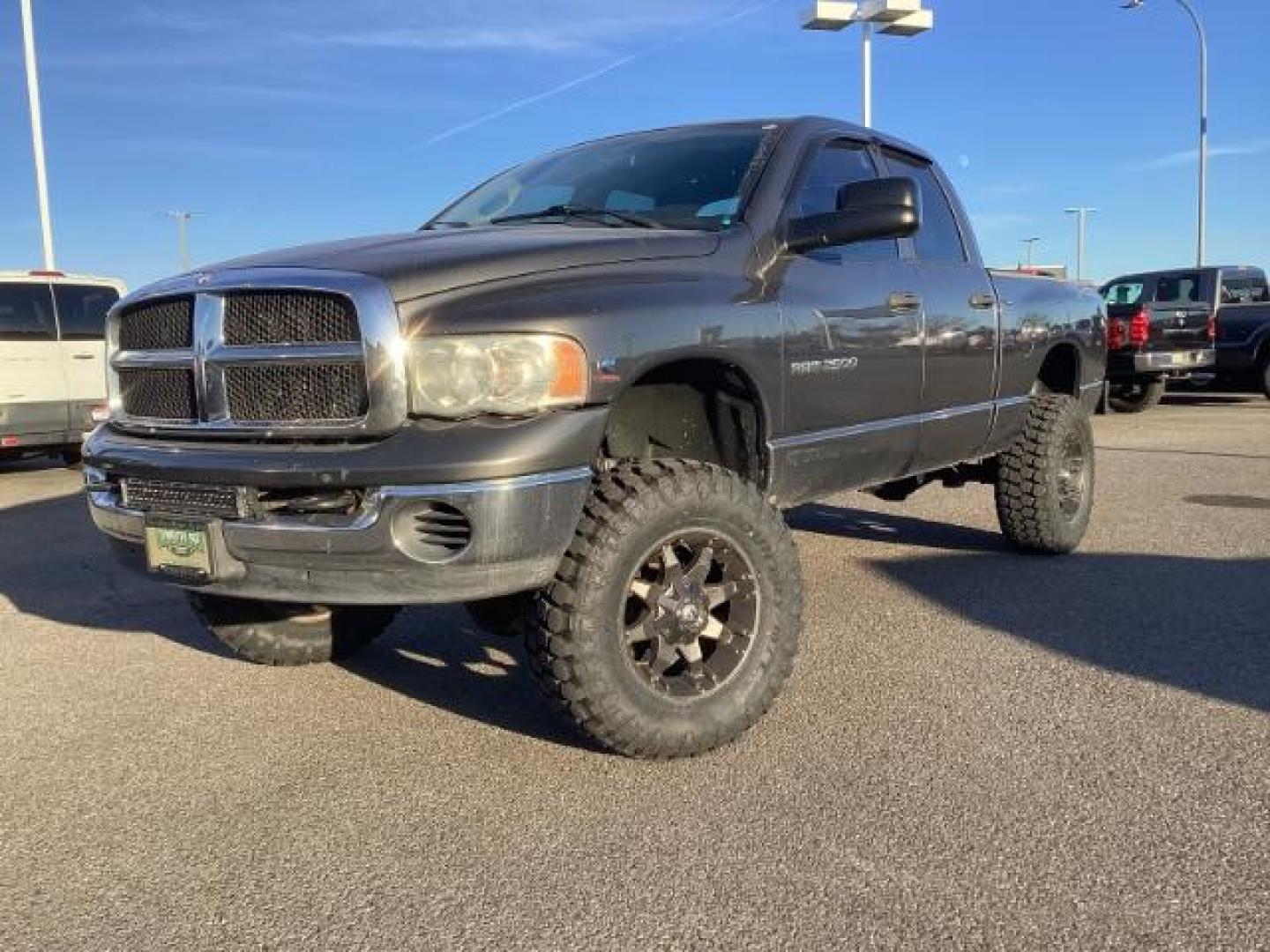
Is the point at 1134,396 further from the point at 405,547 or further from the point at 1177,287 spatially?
the point at 405,547

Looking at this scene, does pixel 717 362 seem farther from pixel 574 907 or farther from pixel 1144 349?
pixel 1144 349

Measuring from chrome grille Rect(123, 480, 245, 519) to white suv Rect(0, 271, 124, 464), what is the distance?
7695mm

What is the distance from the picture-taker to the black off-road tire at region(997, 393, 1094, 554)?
18.5 feet

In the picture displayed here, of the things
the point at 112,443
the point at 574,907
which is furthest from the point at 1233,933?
the point at 112,443

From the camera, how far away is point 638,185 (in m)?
4.14

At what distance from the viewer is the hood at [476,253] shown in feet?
9.62

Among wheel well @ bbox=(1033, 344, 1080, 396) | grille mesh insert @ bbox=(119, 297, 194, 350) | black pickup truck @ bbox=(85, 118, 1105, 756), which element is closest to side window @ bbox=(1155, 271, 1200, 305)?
wheel well @ bbox=(1033, 344, 1080, 396)

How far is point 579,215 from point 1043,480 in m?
2.94

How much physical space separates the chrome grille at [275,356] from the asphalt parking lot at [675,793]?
1.06m

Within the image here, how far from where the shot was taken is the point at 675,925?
7.83 ft

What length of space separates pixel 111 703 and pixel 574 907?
2327 millimetres

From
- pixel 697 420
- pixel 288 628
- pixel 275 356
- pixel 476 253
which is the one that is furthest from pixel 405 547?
pixel 288 628

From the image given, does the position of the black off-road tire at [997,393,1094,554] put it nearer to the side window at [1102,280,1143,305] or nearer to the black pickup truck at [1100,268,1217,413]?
the black pickup truck at [1100,268,1217,413]

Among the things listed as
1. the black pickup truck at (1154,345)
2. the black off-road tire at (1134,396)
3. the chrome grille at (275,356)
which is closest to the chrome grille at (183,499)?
the chrome grille at (275,356)
